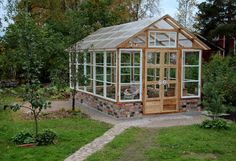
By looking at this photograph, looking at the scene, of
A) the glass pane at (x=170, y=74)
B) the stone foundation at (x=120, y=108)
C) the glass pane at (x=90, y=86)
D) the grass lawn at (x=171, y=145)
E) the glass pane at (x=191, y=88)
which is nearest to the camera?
the grass lawn at (x=171, y=145)

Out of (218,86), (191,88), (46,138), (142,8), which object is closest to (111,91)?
(191,88)

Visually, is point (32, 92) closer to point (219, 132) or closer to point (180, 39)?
point (219, 132)

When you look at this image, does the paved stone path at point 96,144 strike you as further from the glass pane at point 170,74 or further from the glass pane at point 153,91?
the glass pane at point 170,74

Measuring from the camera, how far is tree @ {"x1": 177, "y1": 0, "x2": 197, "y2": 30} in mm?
38562

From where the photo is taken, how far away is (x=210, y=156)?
8.36 m

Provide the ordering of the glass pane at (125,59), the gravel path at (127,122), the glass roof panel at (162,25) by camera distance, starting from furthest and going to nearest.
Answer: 1. the glass pane at (125,59)
2. the glass roof panel at (162,25)
3. the gravel path at (127,122)

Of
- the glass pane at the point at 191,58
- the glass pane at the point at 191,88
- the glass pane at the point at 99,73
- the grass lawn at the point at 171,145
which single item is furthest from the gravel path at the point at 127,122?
the glass pane at the point at 191,58

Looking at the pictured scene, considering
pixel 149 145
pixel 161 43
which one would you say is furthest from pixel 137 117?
pixel 149 145

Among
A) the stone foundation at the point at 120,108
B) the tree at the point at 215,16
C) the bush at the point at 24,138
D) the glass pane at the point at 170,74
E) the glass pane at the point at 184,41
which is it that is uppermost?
the tree at the point at 215,16

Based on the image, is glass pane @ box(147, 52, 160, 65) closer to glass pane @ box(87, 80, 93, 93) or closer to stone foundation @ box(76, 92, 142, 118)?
stone foundation @ box(76, 92, 142, 118)

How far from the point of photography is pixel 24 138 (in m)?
9.71

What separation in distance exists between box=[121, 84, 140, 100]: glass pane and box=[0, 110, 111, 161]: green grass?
67.0 inches

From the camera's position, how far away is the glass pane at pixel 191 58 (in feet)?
51.2

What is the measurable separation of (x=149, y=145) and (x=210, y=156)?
5.57 ft
